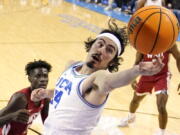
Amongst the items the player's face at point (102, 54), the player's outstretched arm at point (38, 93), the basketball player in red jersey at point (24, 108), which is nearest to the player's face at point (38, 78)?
the basketball player in red jersey at point (24, 108)

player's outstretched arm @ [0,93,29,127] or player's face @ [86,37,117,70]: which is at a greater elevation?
player's face @ [86,37,117,70]

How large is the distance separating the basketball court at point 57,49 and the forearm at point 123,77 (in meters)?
2.96

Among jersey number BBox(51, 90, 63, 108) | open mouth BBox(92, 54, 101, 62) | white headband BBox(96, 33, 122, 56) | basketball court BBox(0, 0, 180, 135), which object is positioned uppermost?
white headband BBox(96, 33, 122, 56)

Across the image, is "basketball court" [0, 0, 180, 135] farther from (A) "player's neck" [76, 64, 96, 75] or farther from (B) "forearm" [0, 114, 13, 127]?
(A) "player's neck" [76, 64, 96, 75]

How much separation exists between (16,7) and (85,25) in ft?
10.8

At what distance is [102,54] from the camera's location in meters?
2.91

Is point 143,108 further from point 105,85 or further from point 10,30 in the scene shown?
point 10,30

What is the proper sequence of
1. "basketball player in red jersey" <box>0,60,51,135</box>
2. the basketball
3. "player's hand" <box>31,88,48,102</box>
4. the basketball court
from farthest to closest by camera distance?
the basketball court
"basketball player in red jersey" <box>0,60,51,135</box>
"player's hand" <box>31,88,48,102</box>
the basketball

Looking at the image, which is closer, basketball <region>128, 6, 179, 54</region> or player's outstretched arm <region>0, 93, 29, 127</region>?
basketball <region>128, 6, 179, 54</region>

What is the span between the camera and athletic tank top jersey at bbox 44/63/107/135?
2785 millimetres

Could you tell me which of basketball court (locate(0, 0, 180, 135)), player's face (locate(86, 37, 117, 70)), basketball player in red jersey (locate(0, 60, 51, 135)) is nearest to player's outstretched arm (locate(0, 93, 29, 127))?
basketball player in red jersey (locate(0, 60, 51, 135))

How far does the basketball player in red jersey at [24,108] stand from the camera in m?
3.37

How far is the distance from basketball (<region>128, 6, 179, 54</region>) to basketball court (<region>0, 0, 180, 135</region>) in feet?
8.37

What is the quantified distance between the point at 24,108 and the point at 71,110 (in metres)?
0.90
